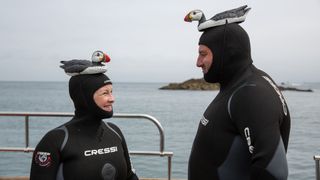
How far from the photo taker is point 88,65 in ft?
10.8

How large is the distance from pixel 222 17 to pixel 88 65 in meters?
1.16

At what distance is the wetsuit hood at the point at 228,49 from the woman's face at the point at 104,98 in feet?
3.03

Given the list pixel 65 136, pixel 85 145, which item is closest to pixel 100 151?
pixel 85 145

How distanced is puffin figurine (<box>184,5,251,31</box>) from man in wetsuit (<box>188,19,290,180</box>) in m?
0.03

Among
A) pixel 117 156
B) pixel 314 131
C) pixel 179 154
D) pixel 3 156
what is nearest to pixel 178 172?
pixel 179 154

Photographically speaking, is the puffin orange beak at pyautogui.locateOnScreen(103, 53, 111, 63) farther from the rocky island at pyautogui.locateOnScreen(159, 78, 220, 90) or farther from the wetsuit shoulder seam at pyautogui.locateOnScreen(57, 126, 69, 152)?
the rocky island at pyautogui.locateOnScreen(159, 78, 220, 90)

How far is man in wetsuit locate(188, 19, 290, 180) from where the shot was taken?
2328 millimetres

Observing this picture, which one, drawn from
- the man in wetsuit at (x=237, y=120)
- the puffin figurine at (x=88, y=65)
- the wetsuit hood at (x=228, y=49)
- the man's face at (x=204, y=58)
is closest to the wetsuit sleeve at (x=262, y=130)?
the man in wetsuit at (x=237, y=120)

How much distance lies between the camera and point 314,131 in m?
31.2

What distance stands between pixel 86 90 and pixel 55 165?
598 mm

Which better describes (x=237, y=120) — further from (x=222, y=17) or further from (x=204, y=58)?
(x=222, y=17)

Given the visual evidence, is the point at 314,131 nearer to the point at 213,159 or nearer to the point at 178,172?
the point at 178,172

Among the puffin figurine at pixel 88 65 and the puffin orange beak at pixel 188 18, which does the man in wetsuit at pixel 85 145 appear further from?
the puffin orange beak at pixel 188 18

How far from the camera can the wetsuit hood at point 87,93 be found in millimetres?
3197
